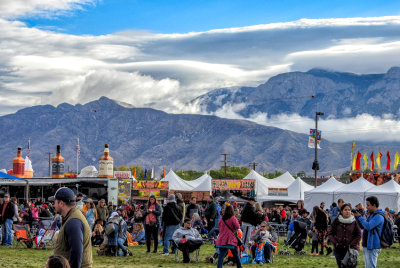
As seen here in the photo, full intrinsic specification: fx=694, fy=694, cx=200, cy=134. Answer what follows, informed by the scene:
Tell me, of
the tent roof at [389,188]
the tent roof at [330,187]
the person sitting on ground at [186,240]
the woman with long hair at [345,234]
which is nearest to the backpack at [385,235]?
the woman with long hair at [345,234]

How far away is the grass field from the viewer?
1705cm

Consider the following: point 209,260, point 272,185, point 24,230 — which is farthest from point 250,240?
point 272,185

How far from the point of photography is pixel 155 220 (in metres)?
20.5

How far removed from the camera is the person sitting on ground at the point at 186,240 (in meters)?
17.7

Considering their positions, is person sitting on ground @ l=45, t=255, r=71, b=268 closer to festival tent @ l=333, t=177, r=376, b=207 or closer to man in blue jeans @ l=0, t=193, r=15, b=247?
man in blue jeans @ l=0, t=193, r=15, b=247

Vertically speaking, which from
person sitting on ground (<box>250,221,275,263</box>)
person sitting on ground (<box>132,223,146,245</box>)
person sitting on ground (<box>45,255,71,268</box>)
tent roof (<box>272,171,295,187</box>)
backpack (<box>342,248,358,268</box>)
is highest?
tent roof (<box>272,171,295,187</box>)

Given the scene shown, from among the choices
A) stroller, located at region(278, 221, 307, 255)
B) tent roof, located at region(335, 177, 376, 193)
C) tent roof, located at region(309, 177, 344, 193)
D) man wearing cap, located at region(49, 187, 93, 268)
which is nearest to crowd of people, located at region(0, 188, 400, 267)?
man wearing cap, located at region(49, 187, 93, 268)

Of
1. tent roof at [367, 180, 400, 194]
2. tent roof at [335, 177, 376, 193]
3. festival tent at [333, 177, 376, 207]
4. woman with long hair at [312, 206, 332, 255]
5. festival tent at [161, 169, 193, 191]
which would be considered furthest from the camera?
festival tent at [161, 169, 193, 191]

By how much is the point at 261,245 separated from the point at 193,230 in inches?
71.3

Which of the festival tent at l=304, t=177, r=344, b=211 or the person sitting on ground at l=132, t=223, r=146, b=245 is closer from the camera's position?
the person sitting on ground at l=132, t=223, r=146, b=245

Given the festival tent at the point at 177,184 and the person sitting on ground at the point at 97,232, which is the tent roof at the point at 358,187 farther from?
the person sitting on ground at the point at 97,232

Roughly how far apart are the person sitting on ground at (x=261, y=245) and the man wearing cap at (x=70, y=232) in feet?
37.0

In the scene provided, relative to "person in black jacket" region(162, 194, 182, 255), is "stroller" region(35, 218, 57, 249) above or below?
below

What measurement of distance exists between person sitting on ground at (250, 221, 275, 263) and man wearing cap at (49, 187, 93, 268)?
11270 millimetres
